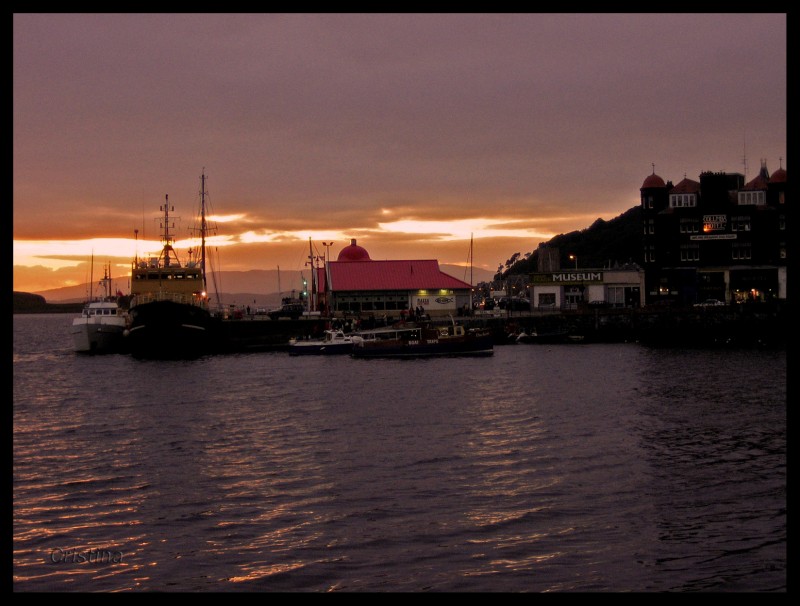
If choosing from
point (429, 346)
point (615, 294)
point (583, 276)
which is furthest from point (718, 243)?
point (429, 346)

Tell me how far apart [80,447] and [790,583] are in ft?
104

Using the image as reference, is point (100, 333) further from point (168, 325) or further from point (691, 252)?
point (691, 252)

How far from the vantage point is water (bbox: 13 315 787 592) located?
1745 centimetres

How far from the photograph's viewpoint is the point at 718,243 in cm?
10125

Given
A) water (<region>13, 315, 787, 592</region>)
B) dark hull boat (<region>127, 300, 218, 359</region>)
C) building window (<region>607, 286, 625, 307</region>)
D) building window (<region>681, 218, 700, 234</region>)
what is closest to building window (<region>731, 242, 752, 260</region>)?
building window (<region>681, 218, 700, 234</region>)

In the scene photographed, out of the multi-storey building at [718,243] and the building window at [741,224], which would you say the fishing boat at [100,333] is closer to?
the multi-storey building at [718,243]

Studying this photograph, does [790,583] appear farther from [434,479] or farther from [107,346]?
[107,346]

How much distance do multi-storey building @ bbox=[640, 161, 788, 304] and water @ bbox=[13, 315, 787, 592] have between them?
2132 inches

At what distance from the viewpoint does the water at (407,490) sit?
1745cm

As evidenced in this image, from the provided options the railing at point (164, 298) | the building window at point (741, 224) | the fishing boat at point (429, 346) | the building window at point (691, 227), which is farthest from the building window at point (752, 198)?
the railing at point (164, 298)

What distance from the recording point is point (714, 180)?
103m

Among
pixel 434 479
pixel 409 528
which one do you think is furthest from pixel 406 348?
pixel 409 528

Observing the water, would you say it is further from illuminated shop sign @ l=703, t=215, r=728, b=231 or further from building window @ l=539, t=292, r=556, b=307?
building window @ l=539, t=292, r=556, b=307
